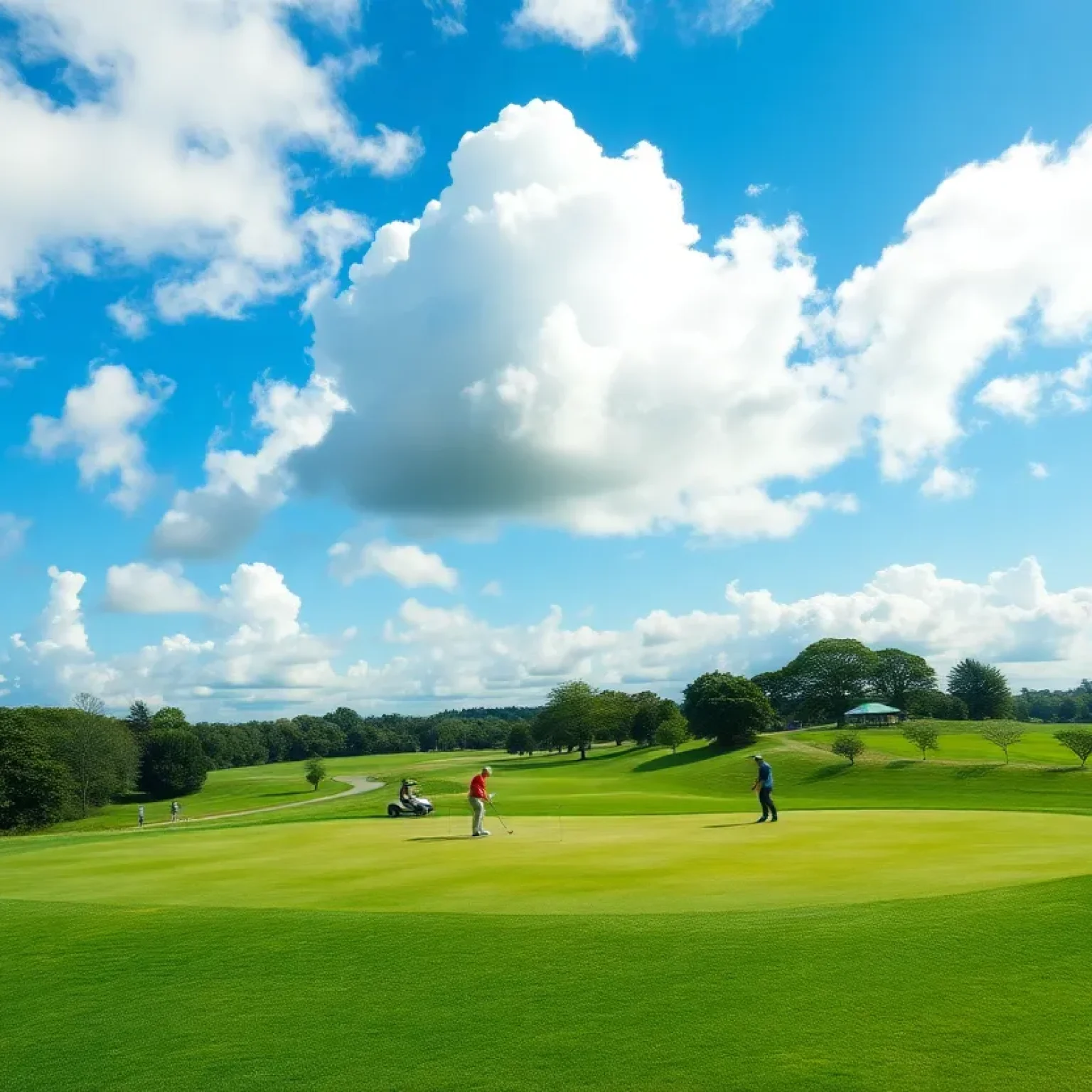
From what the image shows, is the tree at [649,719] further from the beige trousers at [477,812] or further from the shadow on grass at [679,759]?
the beige trousers at [477,812]

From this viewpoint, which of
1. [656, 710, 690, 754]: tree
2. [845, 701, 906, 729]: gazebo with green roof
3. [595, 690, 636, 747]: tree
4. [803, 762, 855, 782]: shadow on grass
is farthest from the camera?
[595, 690, 636, 747]: tree

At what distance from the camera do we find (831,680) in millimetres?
147750

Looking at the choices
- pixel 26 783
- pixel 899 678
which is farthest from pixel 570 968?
pixel 899 678

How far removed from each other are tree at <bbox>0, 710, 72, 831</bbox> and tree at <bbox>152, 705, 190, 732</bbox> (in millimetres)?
84904

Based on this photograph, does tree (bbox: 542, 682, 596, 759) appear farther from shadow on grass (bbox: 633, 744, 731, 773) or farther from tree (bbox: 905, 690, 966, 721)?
tree (bbox: 905, 690, 966, 721)

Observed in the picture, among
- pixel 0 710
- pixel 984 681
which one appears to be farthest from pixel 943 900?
pixel 984 681

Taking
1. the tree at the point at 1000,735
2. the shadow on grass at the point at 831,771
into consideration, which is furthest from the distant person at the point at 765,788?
the shadow on grass at the point at 831,771

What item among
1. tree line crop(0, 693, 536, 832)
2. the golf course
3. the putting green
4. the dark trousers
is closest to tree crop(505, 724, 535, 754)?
tree line crop(0, 693, 536, 832)

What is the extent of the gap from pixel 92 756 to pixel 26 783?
21.5 m

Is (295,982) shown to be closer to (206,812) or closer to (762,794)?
(762,794)

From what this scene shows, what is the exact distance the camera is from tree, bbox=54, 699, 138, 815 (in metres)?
100

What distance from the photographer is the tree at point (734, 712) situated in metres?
96.7

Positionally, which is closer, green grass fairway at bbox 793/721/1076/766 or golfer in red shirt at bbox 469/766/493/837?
golfer in red shirt at bbox 469/766/493/837

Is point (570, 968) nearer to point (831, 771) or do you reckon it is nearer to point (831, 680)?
point (831, 771)
